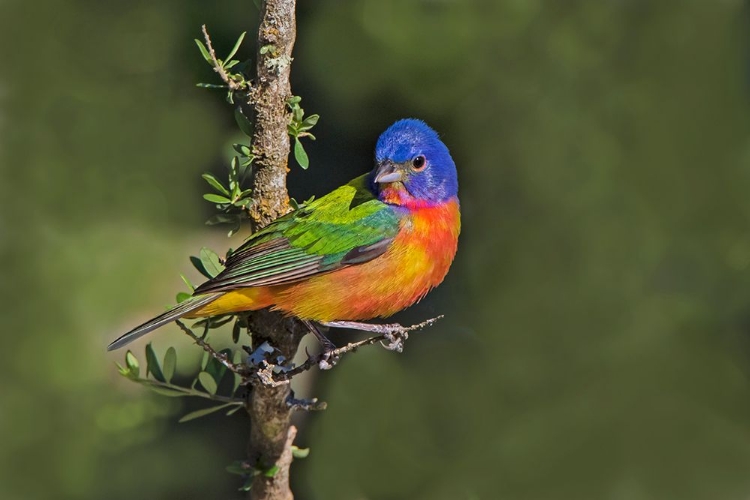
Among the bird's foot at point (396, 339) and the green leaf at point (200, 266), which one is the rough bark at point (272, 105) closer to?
the green leaf at point (200, 266)

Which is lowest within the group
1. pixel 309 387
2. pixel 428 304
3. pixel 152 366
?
pixel 309 387

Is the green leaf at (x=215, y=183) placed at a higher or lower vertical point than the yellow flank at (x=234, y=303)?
higher

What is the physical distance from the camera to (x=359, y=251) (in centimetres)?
225

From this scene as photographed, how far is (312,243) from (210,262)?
277mm

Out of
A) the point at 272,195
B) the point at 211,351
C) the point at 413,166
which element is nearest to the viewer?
the point at 211,351

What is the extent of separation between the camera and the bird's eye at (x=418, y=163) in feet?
Answer: 7.54

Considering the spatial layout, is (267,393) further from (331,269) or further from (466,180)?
(466,180)

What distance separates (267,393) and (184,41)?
1314 millimetres

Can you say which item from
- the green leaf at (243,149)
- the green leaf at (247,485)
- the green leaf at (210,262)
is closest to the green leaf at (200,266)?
the green leaf at (210,262)

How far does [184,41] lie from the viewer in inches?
114

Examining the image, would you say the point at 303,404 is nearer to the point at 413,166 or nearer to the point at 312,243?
the point at 312,243

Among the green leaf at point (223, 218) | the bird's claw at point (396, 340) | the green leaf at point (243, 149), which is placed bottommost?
the bird's claw at point (396, 340)

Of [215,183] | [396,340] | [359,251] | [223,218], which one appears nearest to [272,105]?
[215,183]

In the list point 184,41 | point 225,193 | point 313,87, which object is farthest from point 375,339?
point 184,41
